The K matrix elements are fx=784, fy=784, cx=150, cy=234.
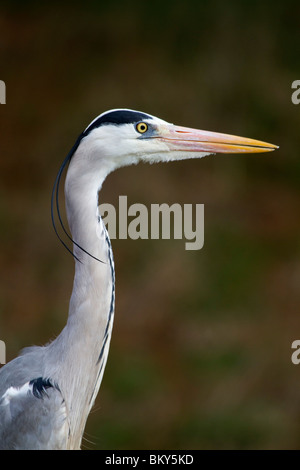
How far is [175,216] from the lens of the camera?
3025 mm

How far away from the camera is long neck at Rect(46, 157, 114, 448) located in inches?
47.9

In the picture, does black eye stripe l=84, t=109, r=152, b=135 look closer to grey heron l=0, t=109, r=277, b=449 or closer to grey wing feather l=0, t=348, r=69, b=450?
grey heron l=0, t=109, r=277, b=449

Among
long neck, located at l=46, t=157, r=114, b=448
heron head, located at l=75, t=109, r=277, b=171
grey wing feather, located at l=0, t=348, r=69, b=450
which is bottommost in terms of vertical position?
grey wing feather, located at l=0, t=348, r=69, b=450

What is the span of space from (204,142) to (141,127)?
0.11 metres

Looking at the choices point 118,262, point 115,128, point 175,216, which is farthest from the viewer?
point 118,262

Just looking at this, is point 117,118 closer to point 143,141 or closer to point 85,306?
point 143,141

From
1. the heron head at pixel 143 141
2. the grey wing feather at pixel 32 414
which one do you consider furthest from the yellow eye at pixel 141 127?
the grey wing feather at pixel 32 414

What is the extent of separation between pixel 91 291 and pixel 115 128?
0.26 metres

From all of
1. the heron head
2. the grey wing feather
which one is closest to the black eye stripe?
the heron head

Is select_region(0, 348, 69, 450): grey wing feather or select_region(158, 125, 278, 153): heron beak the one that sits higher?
select_region(158, 125, 278, 153): heron beak

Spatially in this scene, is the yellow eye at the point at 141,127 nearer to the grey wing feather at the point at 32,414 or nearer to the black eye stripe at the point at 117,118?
the black eye stripe at the point at 117,118
